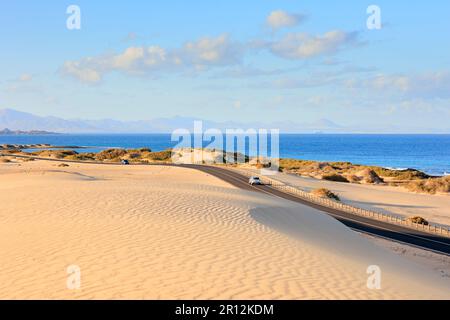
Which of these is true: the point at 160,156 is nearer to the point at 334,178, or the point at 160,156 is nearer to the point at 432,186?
the point at 334,178

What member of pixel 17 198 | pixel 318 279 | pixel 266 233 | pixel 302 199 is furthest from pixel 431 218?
pixel 17 198

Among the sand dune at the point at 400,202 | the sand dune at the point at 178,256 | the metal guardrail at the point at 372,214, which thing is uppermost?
the sand dune at the point at 178,256

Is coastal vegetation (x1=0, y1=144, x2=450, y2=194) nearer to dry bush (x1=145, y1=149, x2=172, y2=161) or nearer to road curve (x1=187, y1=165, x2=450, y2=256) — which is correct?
dry bush (x1=145, y1=149, x2=172, y2=161)

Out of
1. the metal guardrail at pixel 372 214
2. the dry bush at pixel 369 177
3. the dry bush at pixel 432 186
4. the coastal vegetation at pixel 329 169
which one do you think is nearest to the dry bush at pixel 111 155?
the coastal vegetation at pixel 329 169

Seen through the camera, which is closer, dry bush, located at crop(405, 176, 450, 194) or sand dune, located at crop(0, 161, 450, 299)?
sand dune, located at crop(0, 161, 450, 299)

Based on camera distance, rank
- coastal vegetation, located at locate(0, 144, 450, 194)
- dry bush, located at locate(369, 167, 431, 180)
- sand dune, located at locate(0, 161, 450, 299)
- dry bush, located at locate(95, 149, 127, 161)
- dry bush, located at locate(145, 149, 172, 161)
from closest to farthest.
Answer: sand dune, located at locate(0, 161, 450, 299), coastal vegetation, located at locate(0, 144, 450, 194), dry bush, located at locate(369, 167, 431, 180), dry bush, located at locate(145, 149, 172, 161), dry bush, located at locate(95, 149, 127, 161)

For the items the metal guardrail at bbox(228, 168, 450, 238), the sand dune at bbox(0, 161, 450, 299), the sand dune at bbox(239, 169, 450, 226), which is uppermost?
the sand dune at bbox(0, 161, 450, 299)

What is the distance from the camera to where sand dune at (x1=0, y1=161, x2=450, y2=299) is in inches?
373

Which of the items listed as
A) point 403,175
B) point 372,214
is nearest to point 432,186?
point 403,175

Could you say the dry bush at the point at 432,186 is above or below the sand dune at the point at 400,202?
above

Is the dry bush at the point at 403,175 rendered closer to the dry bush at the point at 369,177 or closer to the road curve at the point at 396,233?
the dry bush at the point at 369,177

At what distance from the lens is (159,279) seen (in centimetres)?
984

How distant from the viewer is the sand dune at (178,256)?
9.47 meters

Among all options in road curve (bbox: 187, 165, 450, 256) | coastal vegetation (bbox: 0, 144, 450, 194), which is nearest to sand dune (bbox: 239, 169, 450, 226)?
coastal vegetation (bbox: 0, 144, 450, 194)
